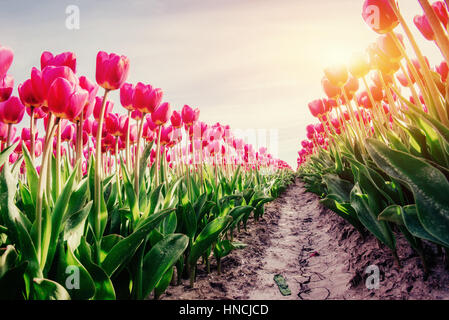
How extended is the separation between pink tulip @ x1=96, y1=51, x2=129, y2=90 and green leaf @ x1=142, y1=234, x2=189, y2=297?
89 cm

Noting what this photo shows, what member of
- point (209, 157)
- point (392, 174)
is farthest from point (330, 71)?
point (209, 157)

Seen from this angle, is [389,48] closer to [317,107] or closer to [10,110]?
[317,107]

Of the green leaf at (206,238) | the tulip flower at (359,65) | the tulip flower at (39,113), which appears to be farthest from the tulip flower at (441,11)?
the tulip flower at (39,113)

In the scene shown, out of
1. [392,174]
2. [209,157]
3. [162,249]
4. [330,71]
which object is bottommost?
[162,249]

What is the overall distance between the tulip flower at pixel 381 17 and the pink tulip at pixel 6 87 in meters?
2.01

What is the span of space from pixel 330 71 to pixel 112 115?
2.02 metres

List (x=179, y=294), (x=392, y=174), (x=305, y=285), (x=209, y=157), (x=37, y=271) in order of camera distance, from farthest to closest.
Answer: (x=209, y=157) < (x=305, y=285) < (x=179, y=294) < (x=392, y=174) < (x=37, y=271)

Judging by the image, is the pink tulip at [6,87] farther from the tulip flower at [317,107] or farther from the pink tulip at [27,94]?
the tulip flower at [317,107]

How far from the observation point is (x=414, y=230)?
3.93 feet

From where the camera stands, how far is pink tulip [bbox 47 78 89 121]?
3.81ft

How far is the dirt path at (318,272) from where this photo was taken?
1.45 metres

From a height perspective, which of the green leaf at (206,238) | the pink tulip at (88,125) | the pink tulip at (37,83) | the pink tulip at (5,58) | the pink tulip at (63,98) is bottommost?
the green leaf at (206,238)

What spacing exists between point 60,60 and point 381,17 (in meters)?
1.66
